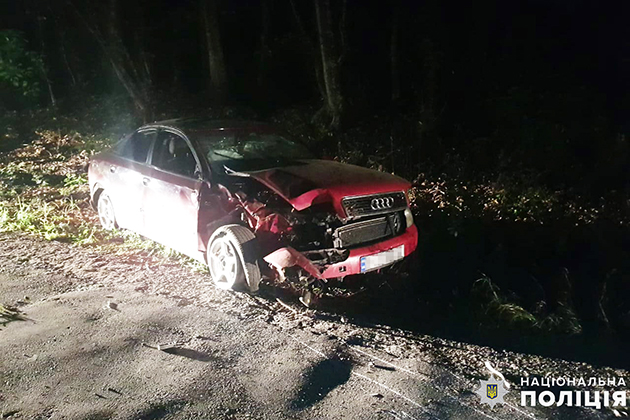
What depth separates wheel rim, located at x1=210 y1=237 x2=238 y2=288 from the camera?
17.0 feet

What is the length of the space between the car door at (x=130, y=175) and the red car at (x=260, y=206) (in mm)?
28

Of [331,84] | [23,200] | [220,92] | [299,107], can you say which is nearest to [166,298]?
[23,200]

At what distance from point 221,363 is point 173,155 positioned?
2.76 meters

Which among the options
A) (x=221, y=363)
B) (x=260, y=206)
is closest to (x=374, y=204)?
(x=260, y=206)

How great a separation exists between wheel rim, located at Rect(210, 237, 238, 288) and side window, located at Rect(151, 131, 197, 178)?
81cm

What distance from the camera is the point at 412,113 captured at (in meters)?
12.7

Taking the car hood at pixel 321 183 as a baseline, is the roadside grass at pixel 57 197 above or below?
below

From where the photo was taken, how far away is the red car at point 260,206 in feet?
16.1

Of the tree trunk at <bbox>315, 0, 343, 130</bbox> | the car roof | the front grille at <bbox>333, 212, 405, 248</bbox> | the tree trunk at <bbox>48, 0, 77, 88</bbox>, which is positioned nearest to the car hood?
the front grille at <bbox>333, 212, 405, 248</bbox>

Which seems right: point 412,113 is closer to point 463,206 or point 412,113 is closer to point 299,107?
point 299,107

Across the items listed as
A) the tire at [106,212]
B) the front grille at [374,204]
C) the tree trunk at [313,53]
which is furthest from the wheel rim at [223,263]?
the tree trunk at [313,53]

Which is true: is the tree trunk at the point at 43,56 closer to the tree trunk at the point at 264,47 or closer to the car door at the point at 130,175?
the tree trunk at the point at 264,47

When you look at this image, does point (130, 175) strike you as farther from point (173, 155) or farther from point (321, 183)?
point (321, 183)

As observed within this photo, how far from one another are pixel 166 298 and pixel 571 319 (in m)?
3.74
